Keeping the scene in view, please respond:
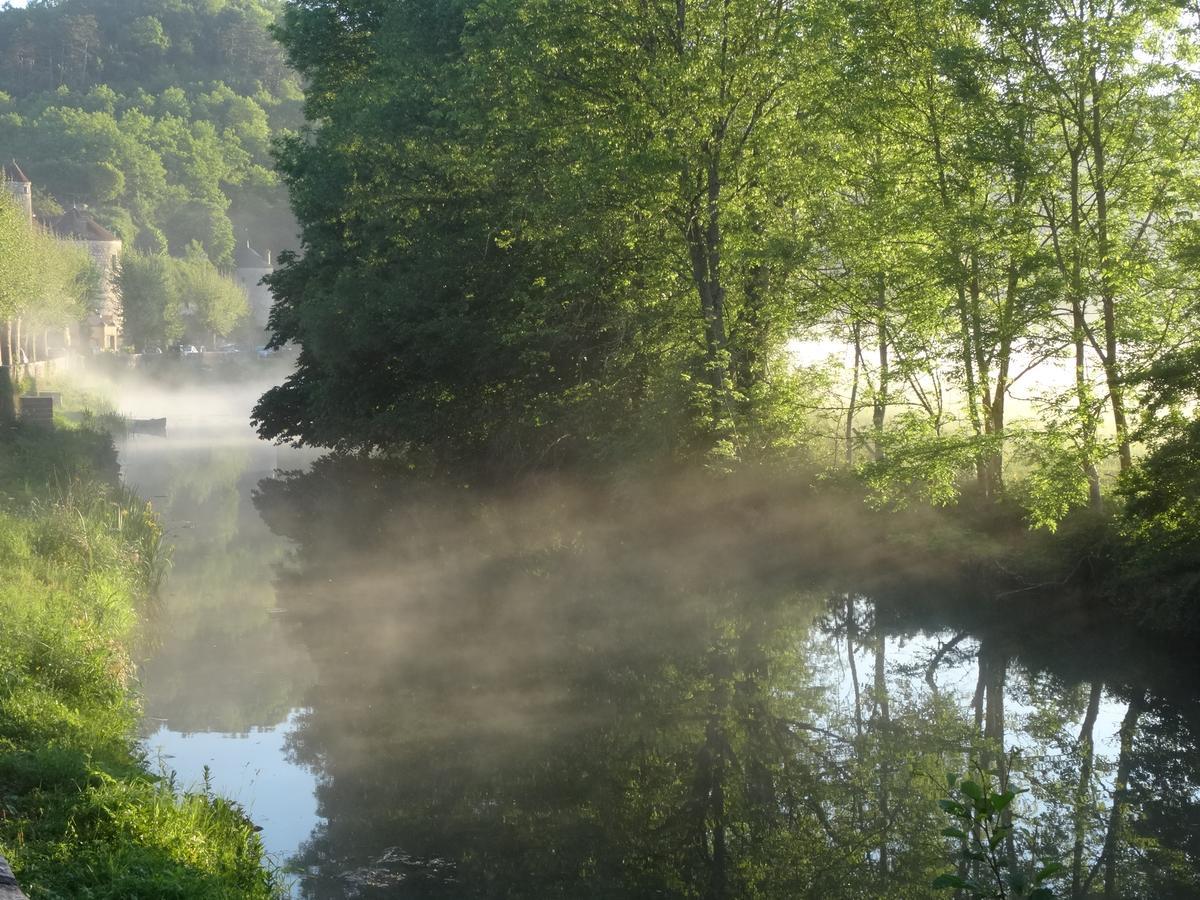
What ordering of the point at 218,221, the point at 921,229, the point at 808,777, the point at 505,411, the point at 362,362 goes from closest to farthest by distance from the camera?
the point at 808,777 < the point at 921,229 < the point at 505,411 < the point at 362,362 < the point at 218,221

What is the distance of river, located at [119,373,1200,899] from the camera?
10703mm

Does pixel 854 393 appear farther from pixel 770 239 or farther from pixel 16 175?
pixel 16 175

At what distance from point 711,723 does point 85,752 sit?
6.91 meters

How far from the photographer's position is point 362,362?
33.7 metres

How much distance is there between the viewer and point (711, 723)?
14.7 meters

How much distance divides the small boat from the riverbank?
123 feet

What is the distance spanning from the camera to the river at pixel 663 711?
10.7 m

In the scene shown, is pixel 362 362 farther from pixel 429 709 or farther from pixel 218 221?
pixel 218 221

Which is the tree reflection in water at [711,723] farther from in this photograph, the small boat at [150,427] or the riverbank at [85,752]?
the small boat at [150,427]

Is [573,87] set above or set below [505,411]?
above

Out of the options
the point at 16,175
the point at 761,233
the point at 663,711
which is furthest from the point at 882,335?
the point at 16,175

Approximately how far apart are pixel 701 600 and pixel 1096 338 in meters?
7.16

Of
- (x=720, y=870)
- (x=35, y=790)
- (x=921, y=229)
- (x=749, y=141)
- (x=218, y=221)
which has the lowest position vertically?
(x=720, y=870)

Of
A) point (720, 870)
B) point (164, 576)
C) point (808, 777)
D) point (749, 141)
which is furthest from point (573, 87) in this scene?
point (720, 870)
